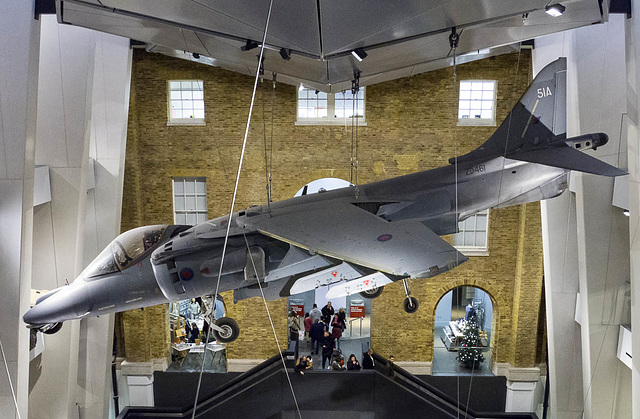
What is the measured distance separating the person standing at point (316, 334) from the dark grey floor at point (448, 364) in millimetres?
1788

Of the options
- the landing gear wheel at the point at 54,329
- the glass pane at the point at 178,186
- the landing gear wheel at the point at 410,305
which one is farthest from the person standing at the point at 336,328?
the landing gear wheel at the point at 54,329

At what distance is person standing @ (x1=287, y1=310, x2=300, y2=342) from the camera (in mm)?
7765

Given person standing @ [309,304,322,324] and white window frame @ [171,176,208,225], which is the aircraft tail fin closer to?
person standing @ [309,304,322,324]

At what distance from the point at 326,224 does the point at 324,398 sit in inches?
138

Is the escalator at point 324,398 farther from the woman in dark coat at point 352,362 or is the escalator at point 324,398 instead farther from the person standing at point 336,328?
the person standing at point 336,328

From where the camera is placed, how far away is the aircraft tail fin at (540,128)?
5.22 m

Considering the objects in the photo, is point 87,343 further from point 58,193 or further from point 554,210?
point 554,210

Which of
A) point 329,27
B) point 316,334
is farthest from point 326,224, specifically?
point 316,334

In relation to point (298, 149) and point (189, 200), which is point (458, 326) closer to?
point (298, 149)

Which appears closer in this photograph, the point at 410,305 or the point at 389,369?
the point at 410,305

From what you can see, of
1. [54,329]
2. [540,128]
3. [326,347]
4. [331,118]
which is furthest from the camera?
[326,347]

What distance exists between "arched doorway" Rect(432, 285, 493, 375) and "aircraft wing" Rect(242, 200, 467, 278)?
2271 millimetres

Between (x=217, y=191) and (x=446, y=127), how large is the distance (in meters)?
2.98

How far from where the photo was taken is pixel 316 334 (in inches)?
288
